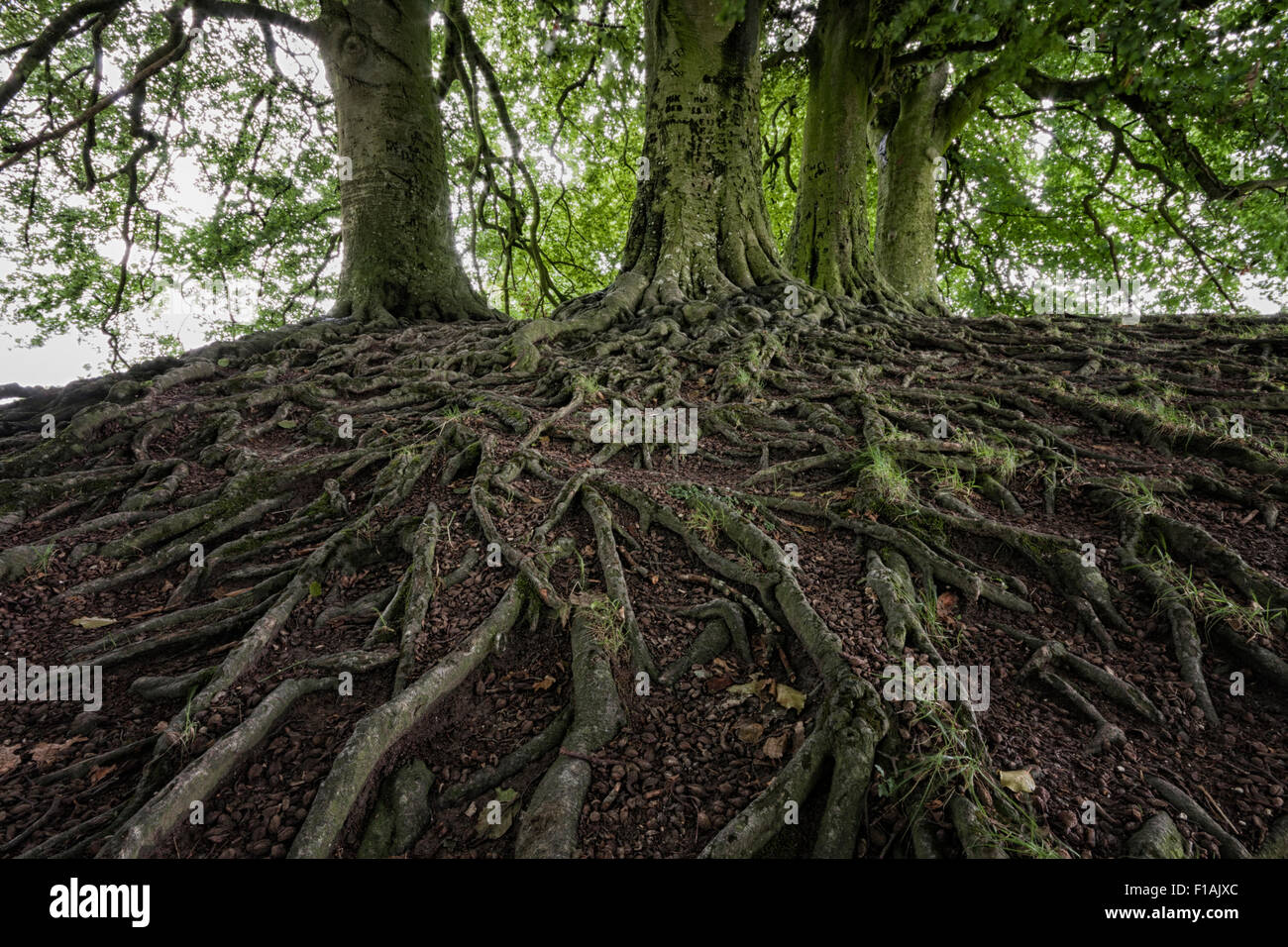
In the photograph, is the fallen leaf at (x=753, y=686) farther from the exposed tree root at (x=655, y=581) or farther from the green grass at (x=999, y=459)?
the green grass at (x=999, y=459)

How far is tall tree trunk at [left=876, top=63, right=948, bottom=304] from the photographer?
385 inches

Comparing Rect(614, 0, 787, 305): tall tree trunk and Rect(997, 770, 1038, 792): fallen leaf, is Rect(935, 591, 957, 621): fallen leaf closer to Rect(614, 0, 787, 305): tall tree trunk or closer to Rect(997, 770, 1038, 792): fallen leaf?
Rect(997, 770, 1038, 792): fallen leaf

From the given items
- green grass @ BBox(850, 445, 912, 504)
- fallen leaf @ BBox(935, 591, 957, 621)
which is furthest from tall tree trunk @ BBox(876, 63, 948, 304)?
fallen leaf @ BBox(935, 591, 957, 621)

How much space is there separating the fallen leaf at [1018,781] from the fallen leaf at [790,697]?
0.63m

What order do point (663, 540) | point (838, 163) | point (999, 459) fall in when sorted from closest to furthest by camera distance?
point (663, 540), point (999, 459), point (838, 163)

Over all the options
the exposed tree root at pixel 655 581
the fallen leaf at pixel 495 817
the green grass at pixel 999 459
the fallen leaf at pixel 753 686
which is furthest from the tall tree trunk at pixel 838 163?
the fallen leaf at pixel 495 817

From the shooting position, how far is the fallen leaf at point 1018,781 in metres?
1.73

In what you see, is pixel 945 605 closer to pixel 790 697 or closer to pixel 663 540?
pixel 790 697

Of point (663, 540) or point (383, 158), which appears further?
point (383, 158)

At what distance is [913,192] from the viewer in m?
9.91

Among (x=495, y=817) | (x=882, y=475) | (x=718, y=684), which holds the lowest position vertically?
(x=495, y=817)

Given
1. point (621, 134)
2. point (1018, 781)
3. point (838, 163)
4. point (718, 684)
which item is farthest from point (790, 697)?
point (621, 134)

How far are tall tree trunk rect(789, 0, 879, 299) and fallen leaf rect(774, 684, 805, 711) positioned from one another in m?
7.28

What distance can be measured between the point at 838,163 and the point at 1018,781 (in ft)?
Result: 29.3
